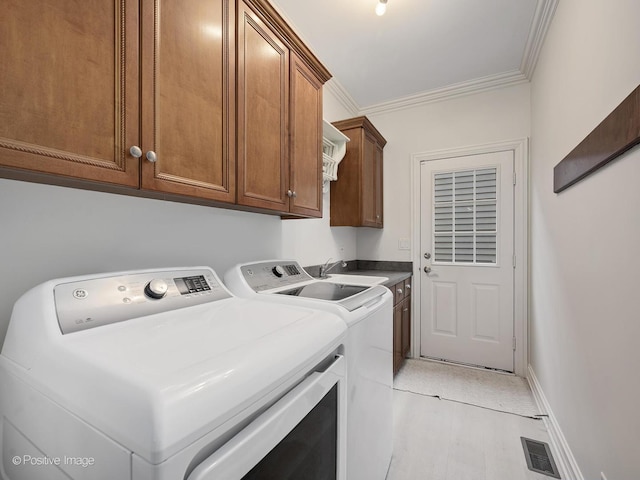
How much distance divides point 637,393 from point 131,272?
5.30 feet

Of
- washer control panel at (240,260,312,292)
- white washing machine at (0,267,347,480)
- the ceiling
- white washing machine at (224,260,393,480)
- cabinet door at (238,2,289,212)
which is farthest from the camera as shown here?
the ceiling

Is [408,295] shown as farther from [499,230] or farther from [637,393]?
[637,393]

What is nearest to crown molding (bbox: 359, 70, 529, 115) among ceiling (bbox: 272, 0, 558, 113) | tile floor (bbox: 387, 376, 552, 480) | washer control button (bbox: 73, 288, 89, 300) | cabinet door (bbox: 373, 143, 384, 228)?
ceiling (bbox: 272, 0, 558, 113)

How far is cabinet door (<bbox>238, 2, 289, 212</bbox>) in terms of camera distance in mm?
1248

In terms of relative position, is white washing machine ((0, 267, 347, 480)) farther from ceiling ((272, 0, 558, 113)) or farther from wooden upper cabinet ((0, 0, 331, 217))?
ceiling ((272, 0, 558, 113))

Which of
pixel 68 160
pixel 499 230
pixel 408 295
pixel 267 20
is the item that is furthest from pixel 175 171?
pixel 499 230

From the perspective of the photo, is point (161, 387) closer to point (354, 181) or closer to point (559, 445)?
point (559, 445)

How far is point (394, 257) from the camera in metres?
Answer: 3.24

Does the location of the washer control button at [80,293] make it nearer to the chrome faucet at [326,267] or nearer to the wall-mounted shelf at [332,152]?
the chrome faucet at [326,267]

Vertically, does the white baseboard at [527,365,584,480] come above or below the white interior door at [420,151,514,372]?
below

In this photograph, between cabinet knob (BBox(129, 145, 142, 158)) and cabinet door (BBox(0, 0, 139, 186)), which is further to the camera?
cabinet knob (BBox(129, 145, 142, 158))

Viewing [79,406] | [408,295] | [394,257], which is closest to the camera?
[79,406]

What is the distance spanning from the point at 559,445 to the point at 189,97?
2.51m

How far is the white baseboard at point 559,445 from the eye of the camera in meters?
1.46
